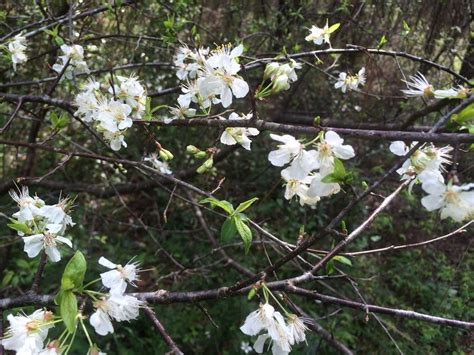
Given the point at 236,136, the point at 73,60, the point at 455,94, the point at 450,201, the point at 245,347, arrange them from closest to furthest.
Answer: the point at 450,201
the point at 455,94
the point at 236,136
the point at 73,60
the point at 245,347

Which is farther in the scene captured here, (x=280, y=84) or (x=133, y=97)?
(x=133, y=97)

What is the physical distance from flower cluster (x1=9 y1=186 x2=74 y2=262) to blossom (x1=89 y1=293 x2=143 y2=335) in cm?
20

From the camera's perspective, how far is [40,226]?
4.44ft

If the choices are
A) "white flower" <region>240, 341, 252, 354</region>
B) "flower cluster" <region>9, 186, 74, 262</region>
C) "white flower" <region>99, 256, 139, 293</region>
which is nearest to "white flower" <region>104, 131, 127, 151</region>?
"flower cluster" <region>9, 186, 74, 262</region>

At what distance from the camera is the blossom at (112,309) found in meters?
1.05

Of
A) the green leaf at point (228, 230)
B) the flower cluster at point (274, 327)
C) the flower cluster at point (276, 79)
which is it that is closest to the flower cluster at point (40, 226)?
the green leaf at point (228, 230)

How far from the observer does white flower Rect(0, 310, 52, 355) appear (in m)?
1.02

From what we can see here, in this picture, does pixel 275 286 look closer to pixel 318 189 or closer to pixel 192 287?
pixel 318 189

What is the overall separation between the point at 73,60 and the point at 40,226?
0.97 m

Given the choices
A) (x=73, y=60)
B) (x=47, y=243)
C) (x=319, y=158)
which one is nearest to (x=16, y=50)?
(x=73, y=60)

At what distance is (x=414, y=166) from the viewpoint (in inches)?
43.3

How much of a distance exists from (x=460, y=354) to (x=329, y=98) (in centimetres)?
252

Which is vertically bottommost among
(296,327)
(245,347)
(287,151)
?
(245,347)

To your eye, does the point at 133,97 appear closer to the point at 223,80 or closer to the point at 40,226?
the point at 223,80
